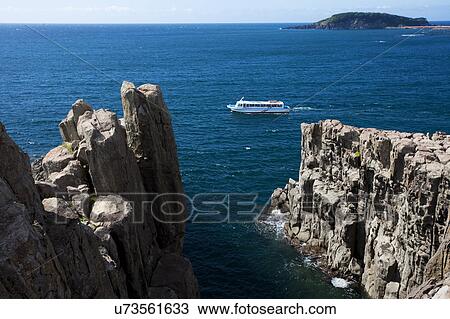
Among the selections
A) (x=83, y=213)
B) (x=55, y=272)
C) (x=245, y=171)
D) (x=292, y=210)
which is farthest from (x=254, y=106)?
(x=55, y=272)

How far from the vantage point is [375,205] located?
4872 cm

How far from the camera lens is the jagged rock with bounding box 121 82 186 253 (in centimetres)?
4353

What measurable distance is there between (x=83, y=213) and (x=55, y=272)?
1172 cm

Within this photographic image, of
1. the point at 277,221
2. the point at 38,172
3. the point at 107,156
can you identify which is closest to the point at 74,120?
the point at 38,172

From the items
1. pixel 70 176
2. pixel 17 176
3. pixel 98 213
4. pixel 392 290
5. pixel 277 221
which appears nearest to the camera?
pixel 17 176

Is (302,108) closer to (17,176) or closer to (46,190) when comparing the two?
(46,190)

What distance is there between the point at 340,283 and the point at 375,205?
30.4 ft

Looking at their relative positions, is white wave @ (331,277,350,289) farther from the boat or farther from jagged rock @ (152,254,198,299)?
the boat

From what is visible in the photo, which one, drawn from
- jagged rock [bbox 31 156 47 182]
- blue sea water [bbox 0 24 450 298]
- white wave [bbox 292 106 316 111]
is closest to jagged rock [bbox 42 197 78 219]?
jagged rock [bbox 31 156 47 182]

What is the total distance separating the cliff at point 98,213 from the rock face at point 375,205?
17.5 meters

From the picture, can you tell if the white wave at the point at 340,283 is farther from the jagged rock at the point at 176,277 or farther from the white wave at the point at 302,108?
the white wave at the point at 302,108

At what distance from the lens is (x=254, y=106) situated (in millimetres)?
120938

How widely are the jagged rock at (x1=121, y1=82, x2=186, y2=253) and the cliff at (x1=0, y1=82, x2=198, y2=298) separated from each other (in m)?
0.10

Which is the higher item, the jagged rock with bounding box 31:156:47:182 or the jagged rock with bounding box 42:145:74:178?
the jagged rock with bounding box 42:145:74:178
